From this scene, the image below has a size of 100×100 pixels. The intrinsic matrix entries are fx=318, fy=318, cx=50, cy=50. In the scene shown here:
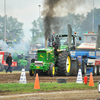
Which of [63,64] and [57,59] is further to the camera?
[57,59]

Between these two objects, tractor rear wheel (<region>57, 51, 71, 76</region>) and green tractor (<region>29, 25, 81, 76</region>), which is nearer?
green tractor (<region>29, 25, 81, 76</region>)

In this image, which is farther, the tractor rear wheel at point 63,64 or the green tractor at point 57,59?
the tractor rear wheel at point 63,64

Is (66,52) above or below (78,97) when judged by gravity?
above

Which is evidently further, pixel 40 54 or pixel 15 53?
pixel 15 53

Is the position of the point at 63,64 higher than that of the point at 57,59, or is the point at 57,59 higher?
the point at 57,59

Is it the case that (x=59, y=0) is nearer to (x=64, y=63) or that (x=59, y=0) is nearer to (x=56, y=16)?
(x=56, y=16)

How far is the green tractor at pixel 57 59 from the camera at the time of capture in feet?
63.0

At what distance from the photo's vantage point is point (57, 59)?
66.2ft

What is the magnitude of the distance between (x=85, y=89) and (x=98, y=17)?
50696mm

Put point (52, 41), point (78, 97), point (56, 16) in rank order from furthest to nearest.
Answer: point (56, 16) < point (52, 41) < point (78, 97)

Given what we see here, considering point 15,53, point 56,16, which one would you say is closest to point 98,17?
point 15,53

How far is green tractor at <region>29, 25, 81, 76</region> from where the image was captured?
19.2m

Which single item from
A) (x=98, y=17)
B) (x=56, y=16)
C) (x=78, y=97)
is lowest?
(x=78, y=97)

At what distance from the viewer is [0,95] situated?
36.8ft
